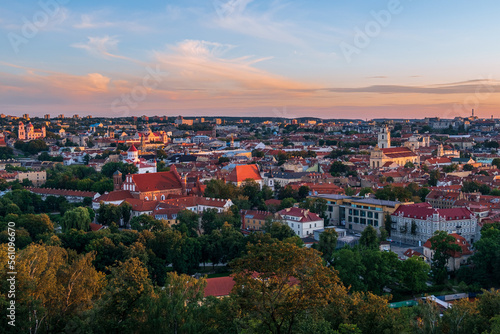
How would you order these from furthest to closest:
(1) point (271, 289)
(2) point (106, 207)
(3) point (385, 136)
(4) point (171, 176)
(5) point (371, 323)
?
(3) point (385, 136), (4) point (171, 176), (2) point (106, 207), (5) point (371, 323), (1) point (271, 289)

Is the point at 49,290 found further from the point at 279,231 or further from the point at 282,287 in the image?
the point at 279,231

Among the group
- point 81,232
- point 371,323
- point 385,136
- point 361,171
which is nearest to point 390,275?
point 371,323

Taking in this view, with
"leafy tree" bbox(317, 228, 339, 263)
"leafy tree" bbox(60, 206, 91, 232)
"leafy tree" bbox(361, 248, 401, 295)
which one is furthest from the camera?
"leafy tree" bbox(60, 206, 91, 232)

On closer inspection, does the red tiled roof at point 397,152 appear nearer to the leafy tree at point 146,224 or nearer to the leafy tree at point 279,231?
the leafy tree at point 279,231

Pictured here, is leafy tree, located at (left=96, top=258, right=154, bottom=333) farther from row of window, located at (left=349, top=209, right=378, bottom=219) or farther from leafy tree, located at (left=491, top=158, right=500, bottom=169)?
leafy tree, located at (left=491, top=158, right=500, bottom=169)

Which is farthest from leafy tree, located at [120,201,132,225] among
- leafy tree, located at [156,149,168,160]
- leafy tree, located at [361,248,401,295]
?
leafy tree, located at [156,149,168,160]

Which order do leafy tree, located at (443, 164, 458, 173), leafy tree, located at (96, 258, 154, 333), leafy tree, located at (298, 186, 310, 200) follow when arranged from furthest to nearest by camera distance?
leafy tree, located at (443, 164, 458, 173), leafy tree, located at (298, 186, 310, 200), leafy tree, located at (96, 258, 154, 333)

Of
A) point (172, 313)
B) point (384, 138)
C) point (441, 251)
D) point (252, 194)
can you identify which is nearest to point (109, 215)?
point (252, 194)

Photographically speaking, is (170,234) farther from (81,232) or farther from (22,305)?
(22,305)
